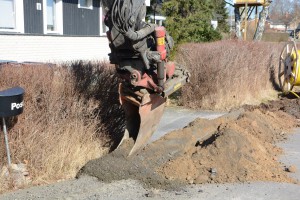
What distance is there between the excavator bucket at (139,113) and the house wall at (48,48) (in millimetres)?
6368

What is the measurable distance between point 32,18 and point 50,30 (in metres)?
1.59

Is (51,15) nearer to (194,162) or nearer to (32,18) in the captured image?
(32,18)

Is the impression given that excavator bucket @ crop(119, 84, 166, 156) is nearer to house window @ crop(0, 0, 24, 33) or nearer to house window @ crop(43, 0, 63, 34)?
house window @ crop(0, 0, 24, 33)

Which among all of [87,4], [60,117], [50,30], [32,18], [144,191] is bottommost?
[144,191]

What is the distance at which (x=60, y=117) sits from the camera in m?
6.12

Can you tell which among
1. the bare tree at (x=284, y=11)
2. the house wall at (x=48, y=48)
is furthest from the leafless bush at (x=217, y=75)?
the bare tree at (x=284, y=11)

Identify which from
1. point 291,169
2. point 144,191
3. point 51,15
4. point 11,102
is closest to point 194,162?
point 144,191

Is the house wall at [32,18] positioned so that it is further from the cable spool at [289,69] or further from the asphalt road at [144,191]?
the asphalt road at [144,191]

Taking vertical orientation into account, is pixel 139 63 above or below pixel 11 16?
below

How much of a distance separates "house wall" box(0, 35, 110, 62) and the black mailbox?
24.8 ft

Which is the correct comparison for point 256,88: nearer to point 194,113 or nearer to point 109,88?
point 194,113

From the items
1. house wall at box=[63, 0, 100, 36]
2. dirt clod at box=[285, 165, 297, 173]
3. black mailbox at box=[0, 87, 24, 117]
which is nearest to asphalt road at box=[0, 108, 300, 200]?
dirt clod at box=[285, 165, 297, 173]

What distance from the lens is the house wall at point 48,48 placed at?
1455 centimetres

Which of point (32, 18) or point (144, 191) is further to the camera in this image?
point (32, 18)
